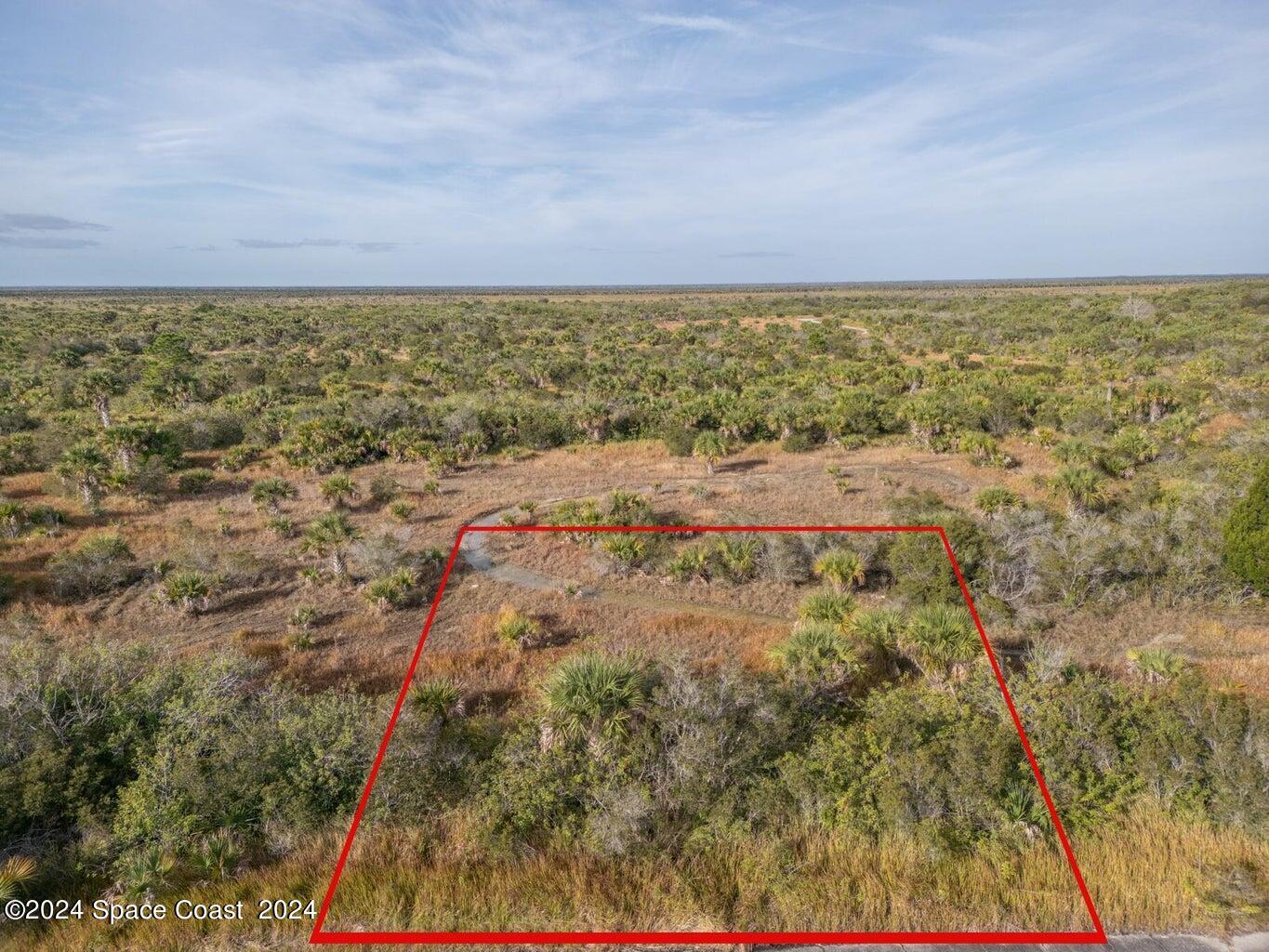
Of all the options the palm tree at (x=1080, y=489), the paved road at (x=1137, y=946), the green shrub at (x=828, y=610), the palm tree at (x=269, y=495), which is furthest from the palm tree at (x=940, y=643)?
the palm tree at (x=269, y=495)

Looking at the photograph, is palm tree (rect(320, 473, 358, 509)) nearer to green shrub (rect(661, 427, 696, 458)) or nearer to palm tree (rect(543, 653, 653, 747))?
green shrub (rect(661, 427, 696, 458))

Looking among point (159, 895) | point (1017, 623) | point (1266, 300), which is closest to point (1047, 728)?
point (1017, 623)

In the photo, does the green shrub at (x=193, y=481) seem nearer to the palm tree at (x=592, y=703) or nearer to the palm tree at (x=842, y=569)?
the palm tree at (x=592, y=703)

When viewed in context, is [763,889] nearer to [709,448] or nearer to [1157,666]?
A: [1157,666]

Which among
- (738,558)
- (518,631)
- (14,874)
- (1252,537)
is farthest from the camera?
(738,558)

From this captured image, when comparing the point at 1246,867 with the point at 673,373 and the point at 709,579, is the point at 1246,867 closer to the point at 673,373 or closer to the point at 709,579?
the point at 709,579

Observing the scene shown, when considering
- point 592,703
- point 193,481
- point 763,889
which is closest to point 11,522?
point 193,481
